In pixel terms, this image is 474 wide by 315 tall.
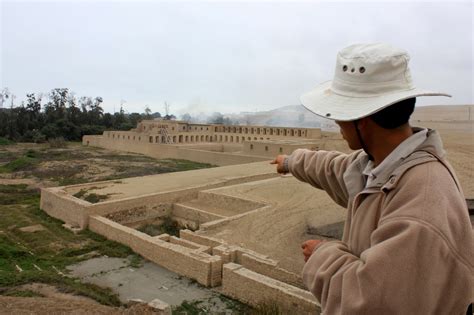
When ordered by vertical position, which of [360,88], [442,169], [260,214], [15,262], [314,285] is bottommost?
[15,262]

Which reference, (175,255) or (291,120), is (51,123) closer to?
(175,255)

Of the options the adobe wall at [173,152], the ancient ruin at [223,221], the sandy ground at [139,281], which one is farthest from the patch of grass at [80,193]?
the adobe wall at [173,152]

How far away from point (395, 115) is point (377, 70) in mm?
152

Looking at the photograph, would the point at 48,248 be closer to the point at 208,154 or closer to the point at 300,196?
the point at 300,196

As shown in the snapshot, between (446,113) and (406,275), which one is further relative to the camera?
(446,113)

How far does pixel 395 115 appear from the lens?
4.07 ft

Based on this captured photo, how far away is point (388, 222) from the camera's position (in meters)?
1.05

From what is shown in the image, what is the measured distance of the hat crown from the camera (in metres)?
1.25

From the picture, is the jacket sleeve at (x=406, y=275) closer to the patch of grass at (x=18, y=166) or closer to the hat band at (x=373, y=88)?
the hat band at (x=373, y=88)

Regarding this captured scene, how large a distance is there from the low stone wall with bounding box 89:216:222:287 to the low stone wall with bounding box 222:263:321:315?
1.02ft

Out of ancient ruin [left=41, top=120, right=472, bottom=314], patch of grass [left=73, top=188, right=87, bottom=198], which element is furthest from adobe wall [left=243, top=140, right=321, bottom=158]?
patch of grass [left=73, top=188, right=87, bottom=198]

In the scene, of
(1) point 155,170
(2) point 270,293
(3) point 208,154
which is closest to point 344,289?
(2) point 270,293

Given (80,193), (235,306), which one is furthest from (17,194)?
(235,306)

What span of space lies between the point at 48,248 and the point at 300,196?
700 cm
